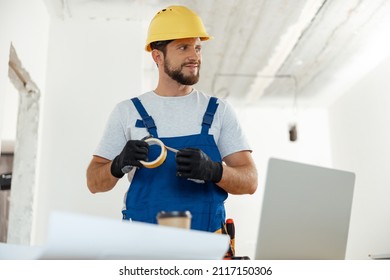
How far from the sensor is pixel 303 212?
0.90 metres

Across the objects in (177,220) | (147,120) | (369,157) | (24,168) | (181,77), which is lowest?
(24,168)

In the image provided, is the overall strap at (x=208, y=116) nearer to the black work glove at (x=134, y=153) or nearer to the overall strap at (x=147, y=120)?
the overall strap at (x=147, y=120)

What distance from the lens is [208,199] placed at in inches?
55.2

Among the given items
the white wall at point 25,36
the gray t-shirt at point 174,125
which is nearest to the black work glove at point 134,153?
the gray t-shirt at point 174,125

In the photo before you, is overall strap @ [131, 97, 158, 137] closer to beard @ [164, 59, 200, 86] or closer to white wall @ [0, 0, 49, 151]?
beard @ [164, 59, 200, 86]

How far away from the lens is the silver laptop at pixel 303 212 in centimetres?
86

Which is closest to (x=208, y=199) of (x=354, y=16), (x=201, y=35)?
(x=201, y=35)

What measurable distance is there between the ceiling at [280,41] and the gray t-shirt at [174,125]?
190cm

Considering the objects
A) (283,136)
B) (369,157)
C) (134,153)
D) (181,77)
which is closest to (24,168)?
(181,77)

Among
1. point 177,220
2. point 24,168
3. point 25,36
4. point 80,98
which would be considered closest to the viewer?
point 177,220

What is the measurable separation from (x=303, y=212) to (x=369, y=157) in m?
4.30

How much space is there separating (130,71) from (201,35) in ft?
5.95

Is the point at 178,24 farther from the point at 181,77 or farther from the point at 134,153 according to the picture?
the point at 134,153
